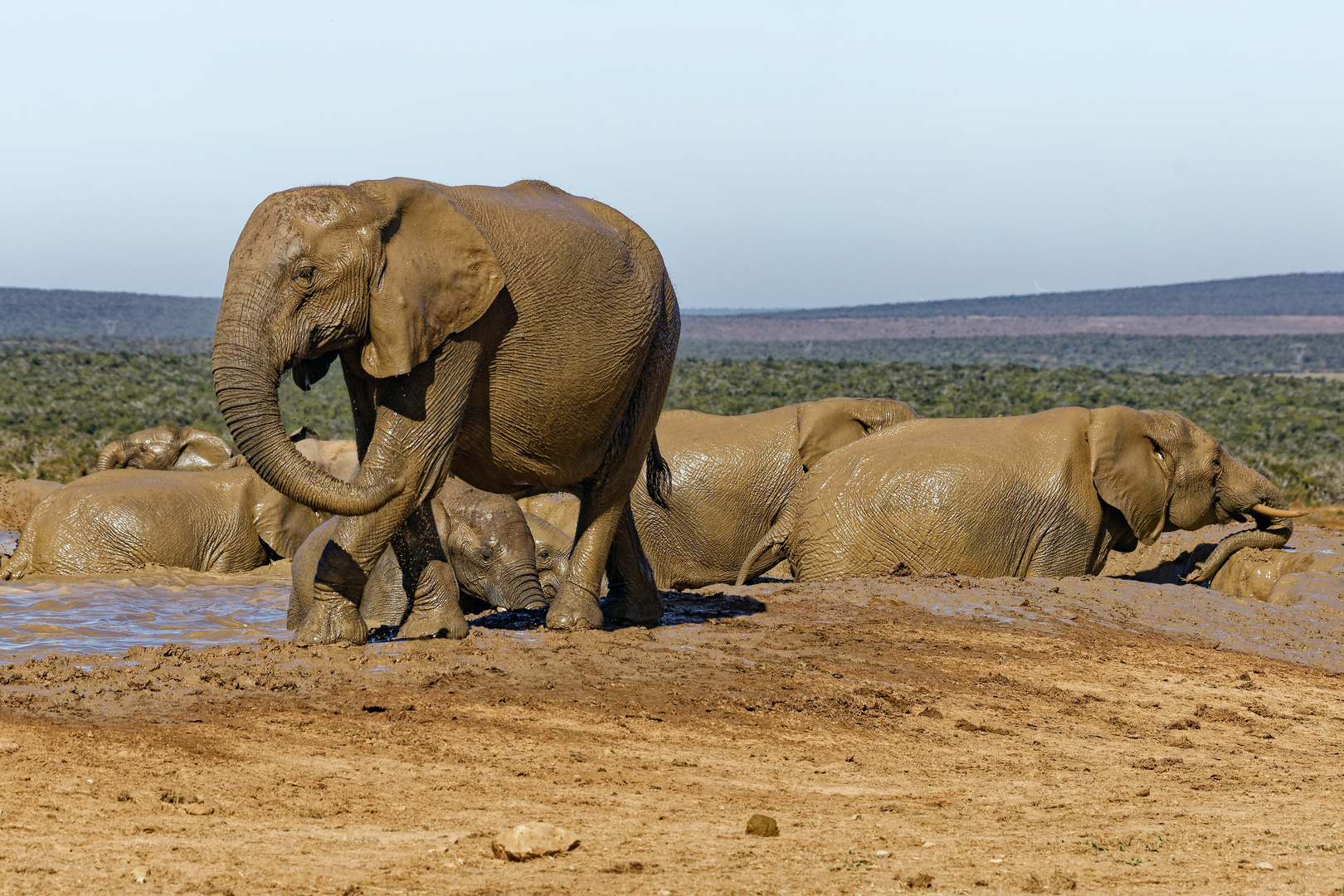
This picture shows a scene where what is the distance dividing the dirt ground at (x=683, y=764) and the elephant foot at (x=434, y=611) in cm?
11

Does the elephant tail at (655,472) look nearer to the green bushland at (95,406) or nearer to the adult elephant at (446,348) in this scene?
the adult elephant at (446,348)

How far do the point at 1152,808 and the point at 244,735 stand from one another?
330cm

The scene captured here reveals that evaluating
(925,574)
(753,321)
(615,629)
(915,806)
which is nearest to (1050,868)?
(915,806)

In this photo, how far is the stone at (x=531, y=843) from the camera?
408 cm

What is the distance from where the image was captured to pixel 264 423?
20.4 ft

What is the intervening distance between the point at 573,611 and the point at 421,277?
2236mm

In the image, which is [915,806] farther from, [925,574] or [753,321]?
[753,321]

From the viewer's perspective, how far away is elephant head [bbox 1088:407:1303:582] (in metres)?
11.1

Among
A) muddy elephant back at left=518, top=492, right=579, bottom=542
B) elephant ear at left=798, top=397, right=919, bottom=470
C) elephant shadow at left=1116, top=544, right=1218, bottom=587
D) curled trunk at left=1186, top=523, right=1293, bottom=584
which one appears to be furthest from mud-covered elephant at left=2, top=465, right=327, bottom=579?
curled trunk at left=1186, top=523, right=1293, bottom=584

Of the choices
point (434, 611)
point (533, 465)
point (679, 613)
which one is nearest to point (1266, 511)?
point (679, 613)

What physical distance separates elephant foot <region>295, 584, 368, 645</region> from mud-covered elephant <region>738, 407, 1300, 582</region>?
500cm

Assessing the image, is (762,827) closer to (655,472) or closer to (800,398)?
(655,472)

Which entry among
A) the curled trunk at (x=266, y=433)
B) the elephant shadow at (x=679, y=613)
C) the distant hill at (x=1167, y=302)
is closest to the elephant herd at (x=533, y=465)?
the curled trunk at (x=266, y=433)

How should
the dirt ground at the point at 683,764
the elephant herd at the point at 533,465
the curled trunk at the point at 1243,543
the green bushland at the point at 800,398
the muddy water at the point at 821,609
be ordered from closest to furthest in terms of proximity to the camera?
the dirt ground at the point at 683,764, the elephant herd at the point at 533,465, the muddy water at the point at 821,609, the curled trunk at the point at 1243,543, the green bushland at the point at 800,398
